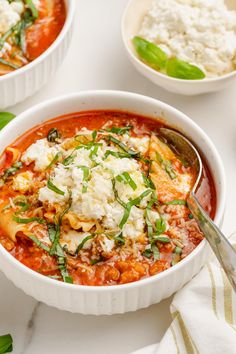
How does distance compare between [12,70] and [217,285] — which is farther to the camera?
[12,70]

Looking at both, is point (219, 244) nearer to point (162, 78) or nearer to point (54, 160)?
point (54, 160)

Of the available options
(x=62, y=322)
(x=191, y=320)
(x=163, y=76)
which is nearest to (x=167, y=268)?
(x=191, y=320)

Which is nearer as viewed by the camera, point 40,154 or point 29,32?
point 40,154

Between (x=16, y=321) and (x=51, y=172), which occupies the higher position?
(x=51, y=172)

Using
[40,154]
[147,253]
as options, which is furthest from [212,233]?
[40,154]

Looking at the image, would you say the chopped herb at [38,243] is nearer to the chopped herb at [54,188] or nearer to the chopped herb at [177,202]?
the chopped herb at [54,188]

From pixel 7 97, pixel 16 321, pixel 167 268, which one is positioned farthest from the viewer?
pixel 7 97

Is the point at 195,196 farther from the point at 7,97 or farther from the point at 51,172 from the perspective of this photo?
the point at 7,97
